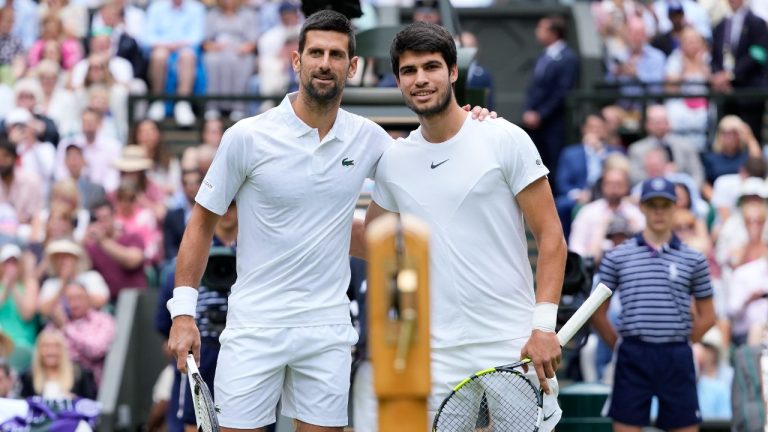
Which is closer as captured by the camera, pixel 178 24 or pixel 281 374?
pixel 281 374

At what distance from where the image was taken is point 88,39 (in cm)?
1870

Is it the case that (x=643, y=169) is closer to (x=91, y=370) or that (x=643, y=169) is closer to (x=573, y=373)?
(x=573, y=373)

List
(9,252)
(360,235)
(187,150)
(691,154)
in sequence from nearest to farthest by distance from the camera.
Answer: (360,235)
(9,252)
(187,150)
(691,154)

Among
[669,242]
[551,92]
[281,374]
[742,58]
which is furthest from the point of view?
[742,58]

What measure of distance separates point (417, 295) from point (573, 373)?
792cm

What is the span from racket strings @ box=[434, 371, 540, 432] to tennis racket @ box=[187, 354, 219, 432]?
884 millimetres

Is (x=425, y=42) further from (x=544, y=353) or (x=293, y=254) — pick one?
(x=544, y=353)

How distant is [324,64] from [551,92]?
1086cm

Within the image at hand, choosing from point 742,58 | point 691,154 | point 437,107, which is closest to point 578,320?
point 437,107

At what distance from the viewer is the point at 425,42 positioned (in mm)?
7219

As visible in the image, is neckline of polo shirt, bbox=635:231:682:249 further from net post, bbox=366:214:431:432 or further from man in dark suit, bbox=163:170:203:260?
net post, bbox=366:214:431:432

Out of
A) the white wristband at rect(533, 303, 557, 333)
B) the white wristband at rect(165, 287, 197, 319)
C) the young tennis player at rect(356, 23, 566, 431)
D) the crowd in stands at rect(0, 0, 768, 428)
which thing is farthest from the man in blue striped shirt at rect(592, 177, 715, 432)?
the white wristband at rect(165, 287, 197, 319)

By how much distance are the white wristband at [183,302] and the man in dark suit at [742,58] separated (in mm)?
11408

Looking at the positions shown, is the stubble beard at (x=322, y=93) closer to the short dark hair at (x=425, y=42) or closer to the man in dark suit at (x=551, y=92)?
the short dark hair at (x=425, y=42)
